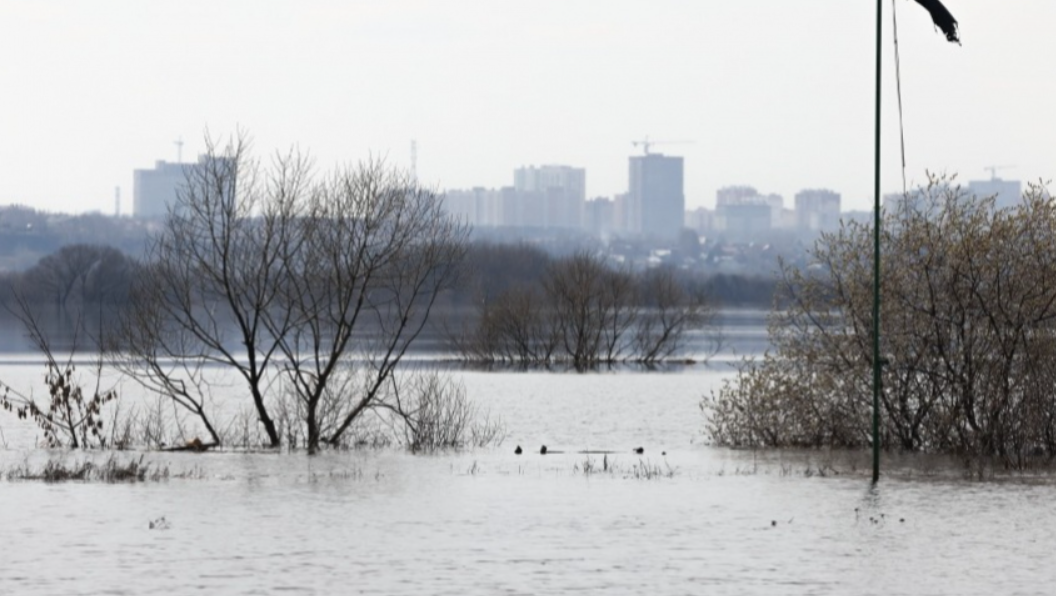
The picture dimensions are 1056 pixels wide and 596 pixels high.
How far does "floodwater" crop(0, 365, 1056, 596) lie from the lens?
48.9 feet

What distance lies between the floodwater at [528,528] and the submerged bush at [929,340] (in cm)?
139

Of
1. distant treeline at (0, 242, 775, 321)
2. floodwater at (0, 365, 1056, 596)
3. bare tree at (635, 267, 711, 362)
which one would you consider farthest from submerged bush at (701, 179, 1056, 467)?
distant treeline at (0, 242, 775, 321)

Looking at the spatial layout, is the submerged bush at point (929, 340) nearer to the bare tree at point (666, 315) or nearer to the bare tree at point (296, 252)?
the bare tree at point (296, 252)

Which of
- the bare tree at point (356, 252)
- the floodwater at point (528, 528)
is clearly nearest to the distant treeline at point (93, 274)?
the bare tree at point (356, 252)

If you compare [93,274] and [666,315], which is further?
[93,274]

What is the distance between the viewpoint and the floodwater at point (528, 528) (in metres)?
14.9

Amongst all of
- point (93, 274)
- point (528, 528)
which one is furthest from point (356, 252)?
point (93, 274)

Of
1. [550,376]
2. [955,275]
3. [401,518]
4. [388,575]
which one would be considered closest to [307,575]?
[388,575]

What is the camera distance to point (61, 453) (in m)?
30.6

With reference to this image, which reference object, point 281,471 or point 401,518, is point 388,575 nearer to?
point 401,518

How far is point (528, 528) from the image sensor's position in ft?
61.6

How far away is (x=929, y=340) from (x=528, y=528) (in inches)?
486

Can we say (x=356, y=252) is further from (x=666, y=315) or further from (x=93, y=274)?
(x=93, y=274)

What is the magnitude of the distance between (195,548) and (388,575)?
8.63 feet
